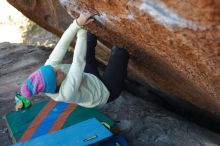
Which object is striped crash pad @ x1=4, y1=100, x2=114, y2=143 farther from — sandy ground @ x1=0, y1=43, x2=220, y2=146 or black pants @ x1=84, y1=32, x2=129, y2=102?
black pants @ x1=84, y1=32, x2=129, y2=102

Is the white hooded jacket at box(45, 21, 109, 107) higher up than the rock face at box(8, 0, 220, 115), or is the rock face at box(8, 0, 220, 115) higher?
the rock face at box(8, 0, 220, 115)

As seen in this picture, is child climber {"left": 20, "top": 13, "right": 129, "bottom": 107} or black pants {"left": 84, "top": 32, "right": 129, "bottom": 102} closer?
child climber {"left": 20, "top": 13, "right": 129, "bottom": 107}

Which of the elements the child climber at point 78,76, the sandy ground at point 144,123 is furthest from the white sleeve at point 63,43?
the sandy ground at point 144,123

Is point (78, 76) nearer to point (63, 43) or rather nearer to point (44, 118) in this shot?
point (63, 43)

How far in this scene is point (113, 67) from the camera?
3482mm

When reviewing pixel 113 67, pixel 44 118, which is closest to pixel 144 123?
pixel 113 67

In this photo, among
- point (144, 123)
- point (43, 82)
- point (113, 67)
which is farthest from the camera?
point (144, 123)

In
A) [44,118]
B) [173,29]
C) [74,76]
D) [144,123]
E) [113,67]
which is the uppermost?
[173,29]

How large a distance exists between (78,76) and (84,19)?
49cm

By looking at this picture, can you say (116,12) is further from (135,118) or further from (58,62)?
(135,118)

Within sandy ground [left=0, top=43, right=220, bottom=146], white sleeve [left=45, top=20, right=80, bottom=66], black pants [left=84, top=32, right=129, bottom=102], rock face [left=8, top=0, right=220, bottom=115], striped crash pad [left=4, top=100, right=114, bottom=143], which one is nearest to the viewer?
rock face [left=8, top=0, right=220, bottom=115]

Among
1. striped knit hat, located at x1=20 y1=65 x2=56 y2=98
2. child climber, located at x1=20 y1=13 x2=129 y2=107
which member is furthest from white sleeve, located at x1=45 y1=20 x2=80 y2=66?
striped knit hat, located at x1=20 y1=65 x2=56 y2=98

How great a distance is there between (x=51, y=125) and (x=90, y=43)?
3.43 feet

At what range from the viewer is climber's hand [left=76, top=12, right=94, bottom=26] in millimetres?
2884
